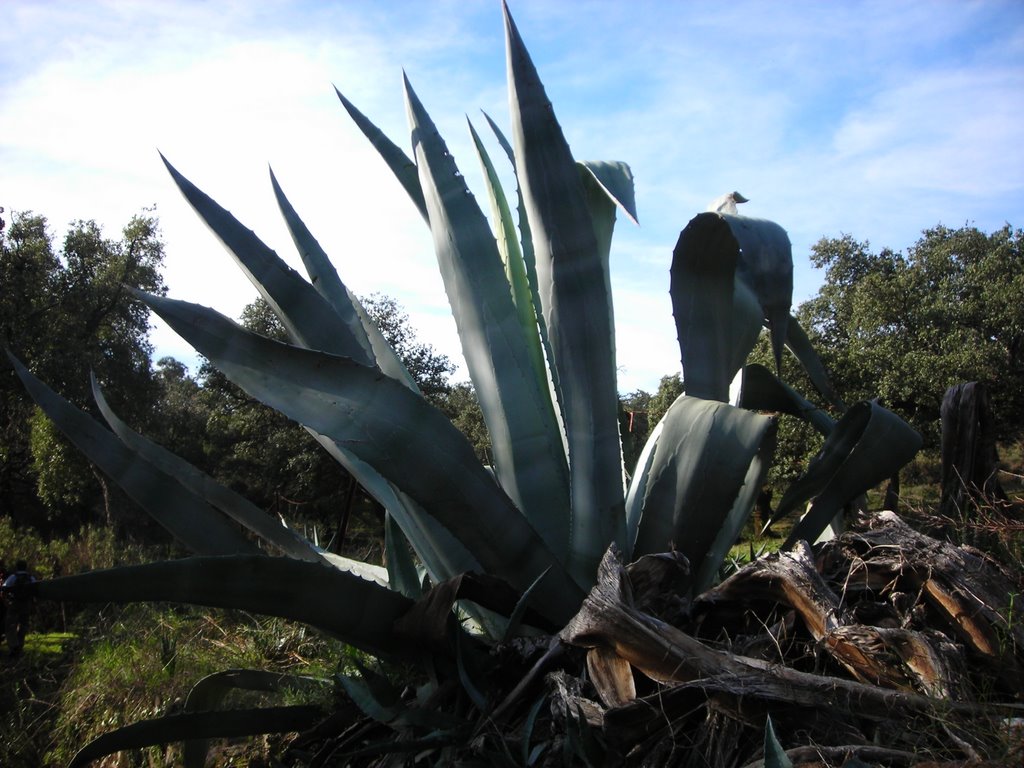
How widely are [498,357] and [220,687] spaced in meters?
1.29

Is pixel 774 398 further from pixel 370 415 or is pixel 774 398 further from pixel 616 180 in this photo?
pixel 370 415

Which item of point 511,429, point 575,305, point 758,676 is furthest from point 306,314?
point 758,676

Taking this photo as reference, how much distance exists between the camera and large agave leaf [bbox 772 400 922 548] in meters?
2.47

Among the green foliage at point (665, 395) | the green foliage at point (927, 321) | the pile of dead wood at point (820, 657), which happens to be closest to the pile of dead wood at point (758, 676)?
the pile of dead wood at point (820, 657)

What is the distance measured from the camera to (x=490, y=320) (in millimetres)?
2451

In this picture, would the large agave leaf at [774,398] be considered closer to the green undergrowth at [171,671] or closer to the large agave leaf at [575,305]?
the large agave leaf at [575,305]

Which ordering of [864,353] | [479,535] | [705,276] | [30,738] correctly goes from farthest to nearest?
[864,353]
[30,738]
[705,276]
[479,535]

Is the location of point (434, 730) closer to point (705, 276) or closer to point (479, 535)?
point (479, 535)

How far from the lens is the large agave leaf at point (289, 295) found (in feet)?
7.86

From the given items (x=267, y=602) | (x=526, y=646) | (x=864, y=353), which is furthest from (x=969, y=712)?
(x=864, y=353)

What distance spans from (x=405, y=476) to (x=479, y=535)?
0.89ft

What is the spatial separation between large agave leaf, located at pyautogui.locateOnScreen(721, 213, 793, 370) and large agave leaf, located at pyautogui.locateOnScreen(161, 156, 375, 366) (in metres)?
1.13

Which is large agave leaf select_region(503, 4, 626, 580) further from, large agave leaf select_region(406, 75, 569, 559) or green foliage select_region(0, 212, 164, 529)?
green foliage select_region(0, 212, 164, 529)

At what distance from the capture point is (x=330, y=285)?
3.00m
